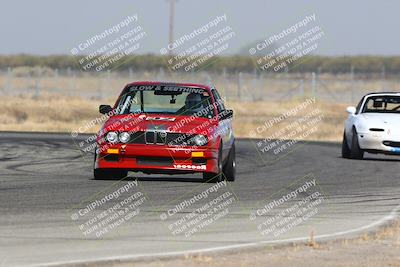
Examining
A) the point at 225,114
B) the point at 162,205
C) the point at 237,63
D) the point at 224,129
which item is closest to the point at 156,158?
the point at 224,129

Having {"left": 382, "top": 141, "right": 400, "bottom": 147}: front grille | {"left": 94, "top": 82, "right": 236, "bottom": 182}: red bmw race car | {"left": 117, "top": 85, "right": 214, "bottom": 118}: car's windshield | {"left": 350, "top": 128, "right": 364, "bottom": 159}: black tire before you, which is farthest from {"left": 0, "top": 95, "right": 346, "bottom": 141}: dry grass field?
{"left": 94, "top": 82, "right": 236, "bottom": 182}: red bmw race car

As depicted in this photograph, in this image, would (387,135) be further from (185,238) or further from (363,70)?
(363,70)

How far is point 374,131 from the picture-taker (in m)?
24.9

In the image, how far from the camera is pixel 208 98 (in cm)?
1889

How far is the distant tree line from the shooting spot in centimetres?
12219

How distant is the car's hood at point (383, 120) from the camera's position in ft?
81.5

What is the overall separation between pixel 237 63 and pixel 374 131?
340 feet

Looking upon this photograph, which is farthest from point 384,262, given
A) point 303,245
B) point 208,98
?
point 208,98

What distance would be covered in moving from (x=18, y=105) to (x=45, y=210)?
38.2 meters

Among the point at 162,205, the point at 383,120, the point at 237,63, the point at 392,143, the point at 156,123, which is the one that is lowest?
the point at 237,63

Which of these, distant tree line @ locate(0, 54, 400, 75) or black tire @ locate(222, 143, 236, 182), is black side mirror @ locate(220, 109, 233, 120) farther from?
distant tree line @ locate(0, 54, 400, 75)

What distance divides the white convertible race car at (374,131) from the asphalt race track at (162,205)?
433mm

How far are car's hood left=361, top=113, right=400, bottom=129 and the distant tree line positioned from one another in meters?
93.6

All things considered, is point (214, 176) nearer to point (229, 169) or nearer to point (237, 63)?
point (229, 169)
